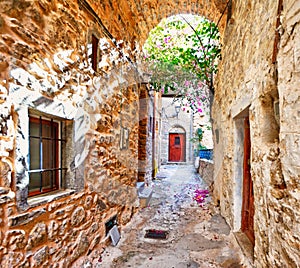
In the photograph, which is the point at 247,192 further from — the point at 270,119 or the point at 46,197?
the point at 46,197

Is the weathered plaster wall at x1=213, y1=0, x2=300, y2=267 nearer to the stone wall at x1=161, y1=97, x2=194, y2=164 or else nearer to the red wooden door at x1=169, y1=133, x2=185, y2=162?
the stone wall at x1=161, y1=97, x2=194, y2=164

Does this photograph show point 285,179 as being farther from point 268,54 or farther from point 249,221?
point 249,221

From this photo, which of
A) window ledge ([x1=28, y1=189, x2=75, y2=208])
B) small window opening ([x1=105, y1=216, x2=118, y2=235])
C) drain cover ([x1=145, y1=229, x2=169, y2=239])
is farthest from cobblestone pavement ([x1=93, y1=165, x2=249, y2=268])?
window ledge ([x1=28, y1=189, x2=75, y2=208])

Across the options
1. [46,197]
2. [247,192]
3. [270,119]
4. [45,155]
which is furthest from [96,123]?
[247,192]

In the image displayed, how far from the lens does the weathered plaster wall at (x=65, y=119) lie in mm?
1366

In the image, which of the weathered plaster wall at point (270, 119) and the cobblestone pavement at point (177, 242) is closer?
the weathered plaster wall at point (270, 119)

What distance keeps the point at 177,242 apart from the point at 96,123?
5.84 feet

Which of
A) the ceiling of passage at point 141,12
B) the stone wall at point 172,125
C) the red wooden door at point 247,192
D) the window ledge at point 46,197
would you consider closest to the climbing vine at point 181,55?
the ceiling of passage at point 141,12

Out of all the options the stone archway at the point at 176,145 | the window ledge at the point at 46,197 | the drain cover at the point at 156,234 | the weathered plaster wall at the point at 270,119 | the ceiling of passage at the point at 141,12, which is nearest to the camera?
the weathered plaster wall at the point at 270,119

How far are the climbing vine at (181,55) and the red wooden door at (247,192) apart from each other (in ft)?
8.22

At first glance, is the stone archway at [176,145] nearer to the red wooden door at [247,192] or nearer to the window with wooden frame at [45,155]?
the red wooden door at [247,192]

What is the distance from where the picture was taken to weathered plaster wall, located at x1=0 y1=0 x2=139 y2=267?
137 centimetres

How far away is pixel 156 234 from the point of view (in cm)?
301

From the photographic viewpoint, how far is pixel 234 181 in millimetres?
2736
